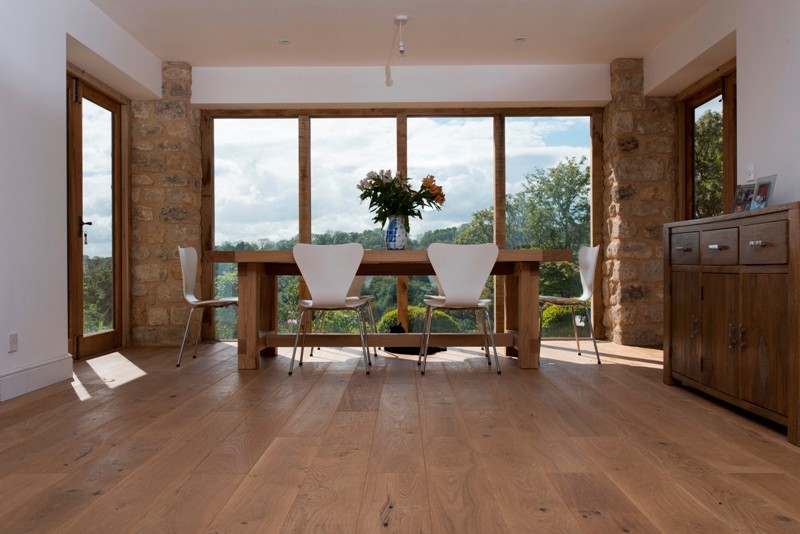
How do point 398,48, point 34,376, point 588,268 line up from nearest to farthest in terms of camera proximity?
1. point 34,376
2. point 588,268
3. point 398,48

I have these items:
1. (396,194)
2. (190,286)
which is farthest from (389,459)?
(190,286)

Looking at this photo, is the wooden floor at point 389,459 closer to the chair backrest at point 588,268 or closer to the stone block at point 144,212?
the chair backrest at point 588,268

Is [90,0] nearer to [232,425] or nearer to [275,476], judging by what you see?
[232,425]

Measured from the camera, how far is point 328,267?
13.5 feet

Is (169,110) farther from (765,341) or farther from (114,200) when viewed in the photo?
(765,341)

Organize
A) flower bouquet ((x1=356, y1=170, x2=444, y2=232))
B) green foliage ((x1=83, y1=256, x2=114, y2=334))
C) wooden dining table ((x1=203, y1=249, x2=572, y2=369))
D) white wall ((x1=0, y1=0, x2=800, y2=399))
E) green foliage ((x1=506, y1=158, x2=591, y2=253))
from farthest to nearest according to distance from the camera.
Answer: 1. green foliage ((x1=506, y1=158, x2=591, y2=253))
2. green foliage ((x1=83, y1=256, x2=114, y2=334))
3. flower bouquet ((x1=356, y1=170, x2=444, y2=232))
4. wooden dining table ((x1=203, y1=249, x2=572, y2=369))
5. white wall ((x1=0, y1=0, x2=800, y2=399))

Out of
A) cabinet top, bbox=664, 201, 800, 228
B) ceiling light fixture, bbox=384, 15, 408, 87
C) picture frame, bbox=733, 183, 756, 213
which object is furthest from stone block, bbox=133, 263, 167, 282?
picture frame, bbox=733, 183, 756, 213

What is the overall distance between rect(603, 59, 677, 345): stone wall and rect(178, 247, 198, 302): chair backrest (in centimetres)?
360

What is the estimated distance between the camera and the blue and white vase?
177 inches

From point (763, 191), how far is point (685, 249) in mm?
511

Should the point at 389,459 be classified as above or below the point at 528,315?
below

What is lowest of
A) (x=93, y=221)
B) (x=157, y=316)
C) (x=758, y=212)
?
(x=157, y=316)

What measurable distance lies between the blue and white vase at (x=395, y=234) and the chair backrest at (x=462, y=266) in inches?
16.5

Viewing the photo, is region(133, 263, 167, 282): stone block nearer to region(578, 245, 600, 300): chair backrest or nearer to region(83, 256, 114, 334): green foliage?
region(83, 256, 114, 334): green foliage
